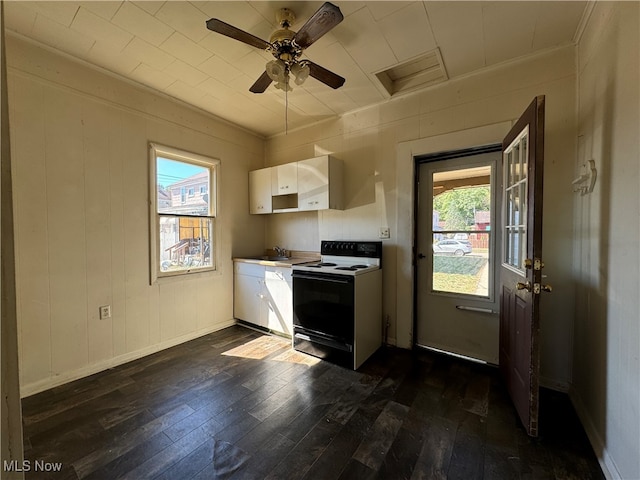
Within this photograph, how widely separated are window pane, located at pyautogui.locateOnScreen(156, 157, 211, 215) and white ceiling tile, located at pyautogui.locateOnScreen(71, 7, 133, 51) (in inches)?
41.0

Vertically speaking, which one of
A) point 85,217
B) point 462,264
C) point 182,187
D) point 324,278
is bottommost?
point 324,278

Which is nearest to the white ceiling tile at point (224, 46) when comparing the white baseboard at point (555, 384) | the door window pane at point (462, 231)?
the door window pane at point (462, 231)

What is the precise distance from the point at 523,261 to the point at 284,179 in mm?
2504

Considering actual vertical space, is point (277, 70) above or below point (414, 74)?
below

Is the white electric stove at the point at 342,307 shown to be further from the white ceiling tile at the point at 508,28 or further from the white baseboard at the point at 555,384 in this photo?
the white ceiling tile at the point at 508,28

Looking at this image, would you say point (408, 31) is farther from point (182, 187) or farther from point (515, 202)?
point (182, 187)

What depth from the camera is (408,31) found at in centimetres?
186

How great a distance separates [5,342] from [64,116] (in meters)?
2.39

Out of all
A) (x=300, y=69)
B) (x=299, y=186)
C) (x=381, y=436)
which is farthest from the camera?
(x=299, y=186)

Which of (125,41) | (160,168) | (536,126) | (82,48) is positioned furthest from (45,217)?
(536,126)

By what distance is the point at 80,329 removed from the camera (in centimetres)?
225

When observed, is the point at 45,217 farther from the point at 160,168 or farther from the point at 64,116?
the point at 160,168

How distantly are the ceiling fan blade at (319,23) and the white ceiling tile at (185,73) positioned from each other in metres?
1.17

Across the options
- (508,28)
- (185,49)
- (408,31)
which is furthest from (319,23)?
(508,28)
